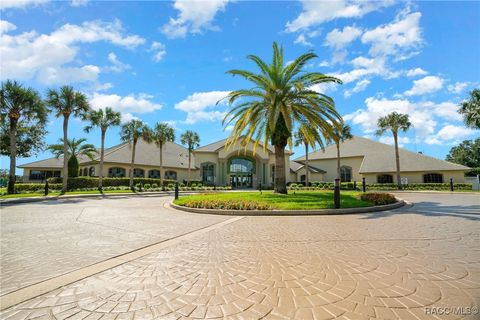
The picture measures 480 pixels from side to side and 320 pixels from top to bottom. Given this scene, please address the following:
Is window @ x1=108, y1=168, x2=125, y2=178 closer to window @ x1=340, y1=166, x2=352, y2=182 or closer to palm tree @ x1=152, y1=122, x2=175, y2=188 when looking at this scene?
palm tree @ x1=152, y1=122, x2=175, y2=188

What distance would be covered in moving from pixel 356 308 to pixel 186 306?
1991 mm

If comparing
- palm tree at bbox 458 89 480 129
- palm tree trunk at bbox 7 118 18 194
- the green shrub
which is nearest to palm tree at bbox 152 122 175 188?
palm tree trunk at bbox 7 118 18 194

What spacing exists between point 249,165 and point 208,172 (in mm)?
7990

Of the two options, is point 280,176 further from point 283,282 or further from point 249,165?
point 249,165

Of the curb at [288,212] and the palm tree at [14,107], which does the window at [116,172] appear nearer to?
the palm tree at [14,107]

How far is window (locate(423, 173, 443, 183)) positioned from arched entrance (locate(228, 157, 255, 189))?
27.5m

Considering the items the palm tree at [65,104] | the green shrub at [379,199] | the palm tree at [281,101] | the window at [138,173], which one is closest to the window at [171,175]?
the window at [138,173]

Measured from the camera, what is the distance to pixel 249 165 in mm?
48562

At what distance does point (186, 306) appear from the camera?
3010 millimetres

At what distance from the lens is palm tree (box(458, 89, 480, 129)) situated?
2978cm

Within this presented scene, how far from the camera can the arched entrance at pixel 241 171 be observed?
47.5m

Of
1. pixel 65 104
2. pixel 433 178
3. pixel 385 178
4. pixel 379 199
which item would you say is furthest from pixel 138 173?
pixel 433 178

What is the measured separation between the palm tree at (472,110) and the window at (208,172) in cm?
3686

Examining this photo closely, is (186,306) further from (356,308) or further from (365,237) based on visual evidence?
(365,237)
